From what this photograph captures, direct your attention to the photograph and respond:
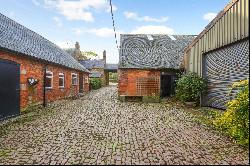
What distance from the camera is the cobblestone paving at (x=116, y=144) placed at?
5.64 metres

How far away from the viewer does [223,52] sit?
36.4 feet

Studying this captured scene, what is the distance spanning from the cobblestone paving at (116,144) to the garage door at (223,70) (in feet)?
8.03

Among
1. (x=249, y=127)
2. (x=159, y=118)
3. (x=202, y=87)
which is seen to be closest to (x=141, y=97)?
(x=202, y=87)

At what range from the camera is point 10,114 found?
11.3 m

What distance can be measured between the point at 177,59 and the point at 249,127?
1612 centimetres

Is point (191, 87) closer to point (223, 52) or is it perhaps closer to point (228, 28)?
point (223, 52)

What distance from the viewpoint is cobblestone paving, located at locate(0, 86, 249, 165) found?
18.5 ft

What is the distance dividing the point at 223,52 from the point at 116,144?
6.88 metres

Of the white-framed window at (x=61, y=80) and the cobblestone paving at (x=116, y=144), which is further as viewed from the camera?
the white-framed window at (x=61, y=80)

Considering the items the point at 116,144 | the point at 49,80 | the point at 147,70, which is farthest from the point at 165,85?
the point at 116,144

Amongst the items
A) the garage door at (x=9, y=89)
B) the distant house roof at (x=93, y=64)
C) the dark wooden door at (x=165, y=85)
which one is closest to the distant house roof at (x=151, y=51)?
the dark wooden door at (x=165, y=85)

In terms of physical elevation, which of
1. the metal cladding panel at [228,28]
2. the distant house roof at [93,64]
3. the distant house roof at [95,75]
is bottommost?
the distant house roof at [95,75]

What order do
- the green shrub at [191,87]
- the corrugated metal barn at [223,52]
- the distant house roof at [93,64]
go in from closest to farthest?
the corrugated metal barn at [223,52]
the green shrub at [191,87]
the distant house roof at [93,64]

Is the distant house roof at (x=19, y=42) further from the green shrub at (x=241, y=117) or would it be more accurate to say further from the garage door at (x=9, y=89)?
the green shrub at (x=241, y=117)
